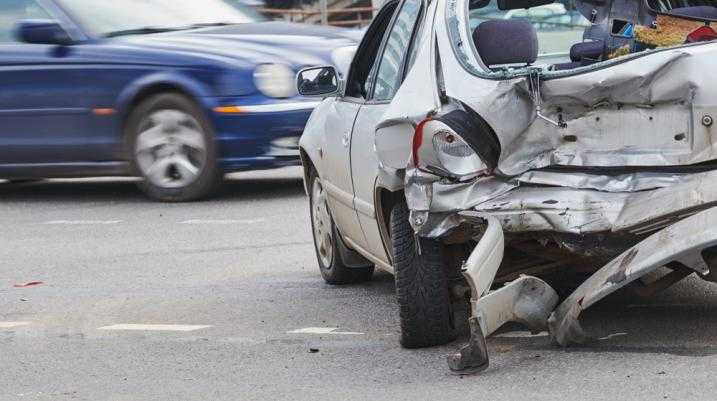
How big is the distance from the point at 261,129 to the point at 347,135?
4829 mm

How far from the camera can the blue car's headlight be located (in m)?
12.4

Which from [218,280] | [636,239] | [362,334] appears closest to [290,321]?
[362,334]

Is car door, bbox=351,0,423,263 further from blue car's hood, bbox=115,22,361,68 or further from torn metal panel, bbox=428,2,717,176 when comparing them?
blue car's hood, bbox=115,22,361,68

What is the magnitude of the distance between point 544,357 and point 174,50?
22.5 feet

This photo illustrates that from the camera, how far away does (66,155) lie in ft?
42.3

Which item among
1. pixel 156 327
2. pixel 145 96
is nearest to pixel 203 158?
pixel 145 96

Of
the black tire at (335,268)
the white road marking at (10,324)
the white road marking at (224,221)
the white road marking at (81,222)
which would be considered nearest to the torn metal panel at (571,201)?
the black tire at (335,268)

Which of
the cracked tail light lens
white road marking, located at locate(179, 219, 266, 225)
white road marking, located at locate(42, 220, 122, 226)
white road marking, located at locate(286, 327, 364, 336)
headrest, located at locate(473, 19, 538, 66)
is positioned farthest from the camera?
white road marking, located at locate(42, 220, 122, 226)

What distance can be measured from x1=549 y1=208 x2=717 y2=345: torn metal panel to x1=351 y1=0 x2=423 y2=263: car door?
1180 millimetres

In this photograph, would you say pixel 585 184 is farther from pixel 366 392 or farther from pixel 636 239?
pixel 366 392

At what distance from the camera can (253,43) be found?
42.2 feet

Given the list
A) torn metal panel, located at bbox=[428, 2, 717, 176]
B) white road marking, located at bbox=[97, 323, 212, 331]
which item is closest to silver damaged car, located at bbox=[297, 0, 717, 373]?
torn metal panel, located at bbox=[428, 2, 717, 176]

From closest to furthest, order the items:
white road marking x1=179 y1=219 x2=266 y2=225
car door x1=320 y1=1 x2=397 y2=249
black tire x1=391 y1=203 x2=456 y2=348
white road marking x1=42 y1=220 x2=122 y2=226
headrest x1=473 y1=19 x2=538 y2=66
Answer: black tire x1=391 y1=203 x2=456 y2=348
headrest x1=473 y1=19 x2=538 y2=66
car door x1=320 y1=1 x2=397 y2=249
white road marking x1=179 y1=219 x2=266 y2=225
white road marking x1=42 y1=220 x2=122 y2=226

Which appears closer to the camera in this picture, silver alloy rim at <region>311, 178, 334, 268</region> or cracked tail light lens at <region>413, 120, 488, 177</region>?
cracked tail light lens at <region>413, 120, 488, 177</region>
